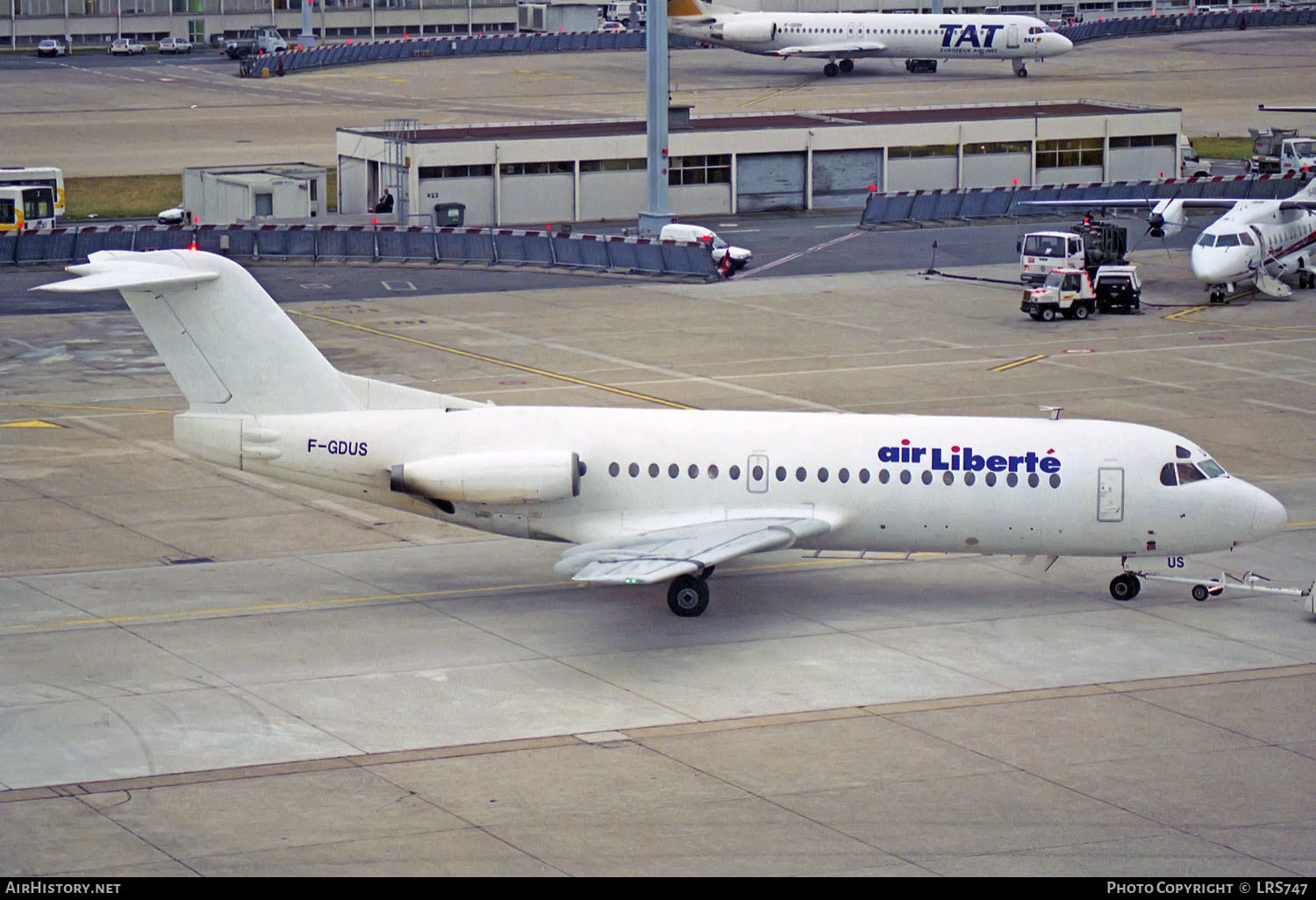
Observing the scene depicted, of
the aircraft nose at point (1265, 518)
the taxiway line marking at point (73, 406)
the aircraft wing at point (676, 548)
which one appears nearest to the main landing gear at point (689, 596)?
the aircraft wing at point (676, 548)

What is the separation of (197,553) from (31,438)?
10927 millimetres

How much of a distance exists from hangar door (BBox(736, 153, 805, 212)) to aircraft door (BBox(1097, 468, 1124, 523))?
179 ft

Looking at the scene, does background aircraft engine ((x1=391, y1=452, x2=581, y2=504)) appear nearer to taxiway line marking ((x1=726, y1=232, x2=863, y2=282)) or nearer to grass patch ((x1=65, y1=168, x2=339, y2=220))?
taxiway line marking ((x1=726, y1=232, x2=863, y2=282))

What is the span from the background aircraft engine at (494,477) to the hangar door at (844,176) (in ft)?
187

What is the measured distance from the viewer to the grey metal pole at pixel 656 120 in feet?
224

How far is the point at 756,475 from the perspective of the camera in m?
29.5

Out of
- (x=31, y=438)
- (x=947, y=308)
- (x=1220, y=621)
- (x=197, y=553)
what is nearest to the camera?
(x=1220, y=621)

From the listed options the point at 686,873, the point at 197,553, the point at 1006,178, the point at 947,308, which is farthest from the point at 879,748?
the point at 1006,178

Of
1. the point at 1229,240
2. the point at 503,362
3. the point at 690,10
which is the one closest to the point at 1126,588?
the point at 503,362

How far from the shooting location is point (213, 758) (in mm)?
22891

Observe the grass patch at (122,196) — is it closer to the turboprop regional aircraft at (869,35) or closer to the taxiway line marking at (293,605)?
the turboprop regional aircraft at (869,35)

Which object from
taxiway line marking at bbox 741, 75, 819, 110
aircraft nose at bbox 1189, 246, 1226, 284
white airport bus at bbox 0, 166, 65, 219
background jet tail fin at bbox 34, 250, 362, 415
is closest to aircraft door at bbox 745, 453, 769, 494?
background jet tail fin at bbox 34, 250, 362, 415

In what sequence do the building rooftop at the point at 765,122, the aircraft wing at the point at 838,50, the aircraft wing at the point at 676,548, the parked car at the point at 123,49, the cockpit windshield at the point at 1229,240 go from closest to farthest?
1. the aircraft wing at the point at 676,548
2. the cockpit windshield at the point at 1229,240
3. the building rooftop at the point at 765,122
4. the aircraft wing at the point at 838,50
5. the parked car at the point at 123,49
